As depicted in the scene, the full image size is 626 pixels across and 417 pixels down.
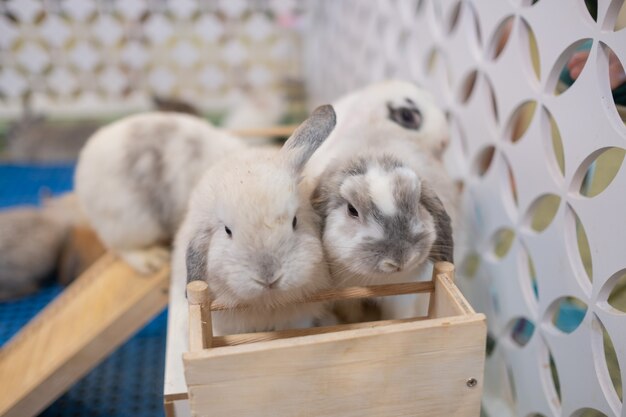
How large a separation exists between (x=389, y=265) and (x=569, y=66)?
599 mm

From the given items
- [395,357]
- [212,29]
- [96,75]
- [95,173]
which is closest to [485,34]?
[395,357]

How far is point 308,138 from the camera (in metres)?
1.13

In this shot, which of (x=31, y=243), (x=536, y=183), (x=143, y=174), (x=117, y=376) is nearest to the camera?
(x=536, y=183)

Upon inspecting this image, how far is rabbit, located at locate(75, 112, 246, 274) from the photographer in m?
1.77

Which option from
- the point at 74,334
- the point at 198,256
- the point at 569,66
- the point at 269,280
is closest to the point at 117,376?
the point at 74,334

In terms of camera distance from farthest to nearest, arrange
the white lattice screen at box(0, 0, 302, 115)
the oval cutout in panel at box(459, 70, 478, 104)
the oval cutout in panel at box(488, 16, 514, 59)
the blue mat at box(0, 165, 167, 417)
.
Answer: the white lattice screen at box(0, 0, 302, 115), the blue mat at box(0, 165, 167, 417), the oval cutout in panel at box(459, 70, 478, 104), the oval cutout in panel at box(488, 16, 514, 59)

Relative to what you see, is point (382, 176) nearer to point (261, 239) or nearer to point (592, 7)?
point (261, 239)

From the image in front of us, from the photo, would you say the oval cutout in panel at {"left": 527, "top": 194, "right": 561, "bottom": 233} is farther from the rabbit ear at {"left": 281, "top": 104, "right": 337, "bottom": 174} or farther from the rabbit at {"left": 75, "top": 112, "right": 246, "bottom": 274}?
the rabbit at {"left": 75, "top": 112, "right": 246, "bottom": 274}

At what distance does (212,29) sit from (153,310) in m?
2.10

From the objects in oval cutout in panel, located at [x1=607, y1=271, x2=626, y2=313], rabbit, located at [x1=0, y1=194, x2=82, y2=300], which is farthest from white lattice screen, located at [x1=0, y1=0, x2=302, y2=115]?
oval cutout in panel, located at [x1=607, y1=271, x2=626, y2=313]

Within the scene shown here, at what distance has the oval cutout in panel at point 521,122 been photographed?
1399mm

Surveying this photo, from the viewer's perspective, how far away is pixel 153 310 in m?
1.71

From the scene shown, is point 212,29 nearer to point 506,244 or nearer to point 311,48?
point 311,48

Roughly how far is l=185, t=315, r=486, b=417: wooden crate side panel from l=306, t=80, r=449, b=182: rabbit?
61cm
